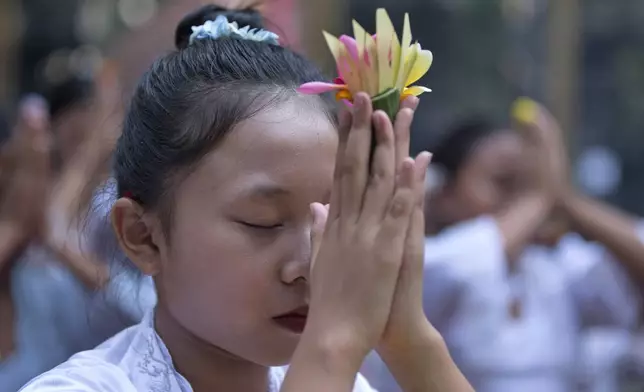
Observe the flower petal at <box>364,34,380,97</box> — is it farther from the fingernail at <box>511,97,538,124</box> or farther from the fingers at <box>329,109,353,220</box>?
the fingernail at <box>511,97,538,124</box>

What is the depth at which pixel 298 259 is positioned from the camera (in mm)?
1174

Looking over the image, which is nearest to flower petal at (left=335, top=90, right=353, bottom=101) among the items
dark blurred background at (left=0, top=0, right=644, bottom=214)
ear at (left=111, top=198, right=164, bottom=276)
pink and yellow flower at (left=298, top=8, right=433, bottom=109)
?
pink and yellow flower at (left=298, top=8, right=433, bottom=109)

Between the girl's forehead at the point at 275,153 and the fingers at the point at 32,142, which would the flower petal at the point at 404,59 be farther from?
the fingers at the point at 32,142

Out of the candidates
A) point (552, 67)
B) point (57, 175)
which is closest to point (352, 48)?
point (57, 175)

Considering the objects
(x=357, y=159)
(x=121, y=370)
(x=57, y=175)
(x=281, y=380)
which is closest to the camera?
(x=357, y=159)

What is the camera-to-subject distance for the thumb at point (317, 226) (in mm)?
1075

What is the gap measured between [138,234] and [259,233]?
8.9 inches

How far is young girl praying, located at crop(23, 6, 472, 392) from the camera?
1.02m

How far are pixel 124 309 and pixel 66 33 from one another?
19.3ft

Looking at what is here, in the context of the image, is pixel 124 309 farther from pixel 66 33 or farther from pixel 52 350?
pixel 66 33

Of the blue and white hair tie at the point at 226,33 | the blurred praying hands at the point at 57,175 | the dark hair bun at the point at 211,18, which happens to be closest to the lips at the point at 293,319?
the blue and white hair tie at the point at 226,33

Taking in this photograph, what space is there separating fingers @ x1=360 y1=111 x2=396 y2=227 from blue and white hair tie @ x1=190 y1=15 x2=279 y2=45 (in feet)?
1.56

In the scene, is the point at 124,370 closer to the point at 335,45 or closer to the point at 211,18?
the point at 335,45

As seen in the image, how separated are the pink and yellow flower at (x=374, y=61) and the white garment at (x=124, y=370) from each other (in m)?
0.43
